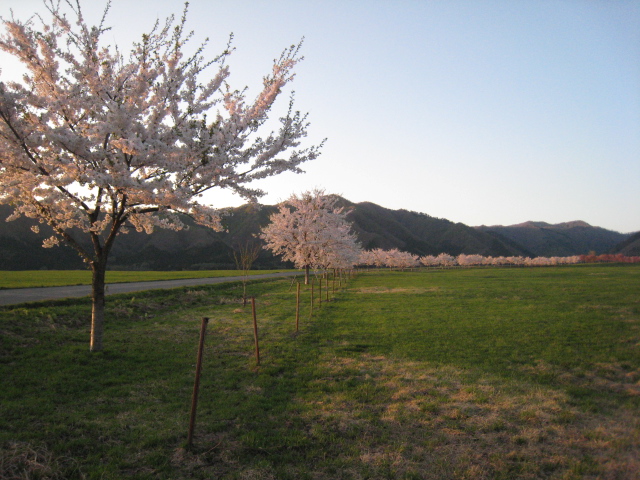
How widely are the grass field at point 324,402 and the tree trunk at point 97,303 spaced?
45 cm

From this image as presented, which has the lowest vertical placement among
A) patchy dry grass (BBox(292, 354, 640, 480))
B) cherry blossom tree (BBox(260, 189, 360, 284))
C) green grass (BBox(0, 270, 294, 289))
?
patchy dry grass (BBox(292, 354, 640, 480))

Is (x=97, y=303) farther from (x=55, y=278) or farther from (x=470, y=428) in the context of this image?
(x=55, y=278)

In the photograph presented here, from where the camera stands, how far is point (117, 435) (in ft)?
18.0

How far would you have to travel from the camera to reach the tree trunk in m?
9.62

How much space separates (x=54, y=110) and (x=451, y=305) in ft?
67.7

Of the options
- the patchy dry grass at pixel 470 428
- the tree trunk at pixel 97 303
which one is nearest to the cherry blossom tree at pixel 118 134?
the tree trunk at pixel 97 303

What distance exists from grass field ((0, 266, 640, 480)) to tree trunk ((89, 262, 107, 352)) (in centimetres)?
45

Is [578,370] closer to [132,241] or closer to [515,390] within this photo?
[515,390]

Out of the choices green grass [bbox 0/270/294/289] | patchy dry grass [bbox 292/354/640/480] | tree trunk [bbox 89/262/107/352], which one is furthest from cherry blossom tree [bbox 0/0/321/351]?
green grass [bbox 0/270/294/289]

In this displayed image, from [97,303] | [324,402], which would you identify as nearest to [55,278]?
[97,303]

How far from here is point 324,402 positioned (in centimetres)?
702

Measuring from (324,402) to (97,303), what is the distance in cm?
680

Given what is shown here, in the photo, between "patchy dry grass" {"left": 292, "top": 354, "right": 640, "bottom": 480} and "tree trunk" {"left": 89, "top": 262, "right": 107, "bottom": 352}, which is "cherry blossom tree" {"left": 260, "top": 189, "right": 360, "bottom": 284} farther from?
"patchy dry grass" {"left": 292, "top": 354, "right": 640, "bottom": 480}

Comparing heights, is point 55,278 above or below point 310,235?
below
